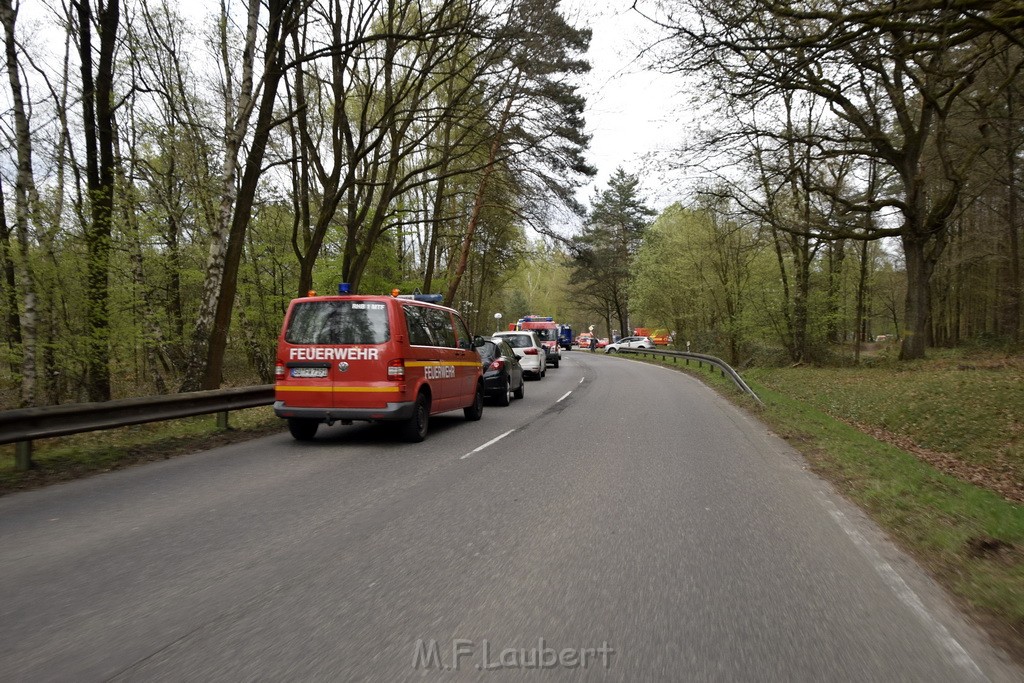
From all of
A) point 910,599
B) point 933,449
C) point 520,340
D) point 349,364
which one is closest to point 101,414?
point 349,364

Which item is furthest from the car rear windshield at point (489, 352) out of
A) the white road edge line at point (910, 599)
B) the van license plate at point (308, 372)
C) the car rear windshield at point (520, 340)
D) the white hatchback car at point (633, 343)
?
the white hatchback car at point (633, 343)

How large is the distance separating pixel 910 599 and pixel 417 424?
6779 millimetres

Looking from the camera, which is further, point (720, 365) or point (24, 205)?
point (720, 365)

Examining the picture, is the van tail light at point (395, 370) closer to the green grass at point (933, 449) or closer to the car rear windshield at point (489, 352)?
the green grass at point (933, 449)

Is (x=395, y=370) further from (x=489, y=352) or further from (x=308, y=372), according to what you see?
(x=489, y=352)

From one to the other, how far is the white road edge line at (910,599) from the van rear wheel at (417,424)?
559cm

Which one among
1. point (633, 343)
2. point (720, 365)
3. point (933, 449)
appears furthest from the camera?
point (633, 343)

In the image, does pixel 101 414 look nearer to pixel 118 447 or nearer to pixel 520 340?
pixel 118 447

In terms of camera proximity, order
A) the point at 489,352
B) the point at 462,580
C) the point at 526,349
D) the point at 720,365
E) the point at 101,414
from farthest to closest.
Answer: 1. the point at 526,349
2. the point at 720,365
3. the point at 489,352
4. the point at 101,414
5. the point at 462,580

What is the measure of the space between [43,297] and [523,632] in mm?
15929

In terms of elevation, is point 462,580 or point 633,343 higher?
point 633,343

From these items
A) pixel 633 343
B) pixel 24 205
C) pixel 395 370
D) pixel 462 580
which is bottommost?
pixel 462 580

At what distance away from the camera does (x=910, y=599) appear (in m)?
3.87

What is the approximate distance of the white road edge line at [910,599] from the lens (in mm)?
3086
